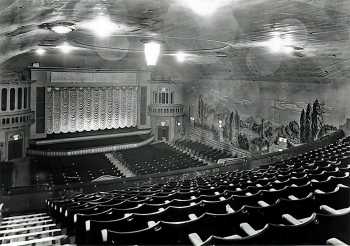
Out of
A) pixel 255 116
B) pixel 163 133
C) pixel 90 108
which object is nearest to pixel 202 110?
pixel 163 133

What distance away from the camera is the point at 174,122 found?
2712 centimetres

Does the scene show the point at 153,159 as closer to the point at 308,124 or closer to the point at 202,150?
the point at 202,150

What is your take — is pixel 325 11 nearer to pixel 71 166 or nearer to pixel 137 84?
pixel 71 166

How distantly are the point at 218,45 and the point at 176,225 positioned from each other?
1078cm

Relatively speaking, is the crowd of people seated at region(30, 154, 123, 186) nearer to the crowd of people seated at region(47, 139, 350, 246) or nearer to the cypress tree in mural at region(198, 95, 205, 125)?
the cypress tree in mural at region(198, 95, 205, 125)

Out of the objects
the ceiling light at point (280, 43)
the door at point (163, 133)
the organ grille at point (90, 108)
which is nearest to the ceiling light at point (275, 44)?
the ceiling light at point (280, 43)

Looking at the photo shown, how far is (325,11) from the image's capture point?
277 inches

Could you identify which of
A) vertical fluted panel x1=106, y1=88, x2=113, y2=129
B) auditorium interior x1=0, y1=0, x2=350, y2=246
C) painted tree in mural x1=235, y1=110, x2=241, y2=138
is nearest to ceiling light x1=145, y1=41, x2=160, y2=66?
auditorium interior x1=0, y1=0, x2=350, y2=246

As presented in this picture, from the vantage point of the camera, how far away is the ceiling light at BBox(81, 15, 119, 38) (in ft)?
27.2

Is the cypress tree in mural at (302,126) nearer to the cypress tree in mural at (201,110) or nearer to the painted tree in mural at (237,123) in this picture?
the painted tree in mural at (237,123)

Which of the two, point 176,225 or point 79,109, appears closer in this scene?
point 176,225

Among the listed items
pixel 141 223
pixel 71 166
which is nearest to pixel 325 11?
pixel 141 223

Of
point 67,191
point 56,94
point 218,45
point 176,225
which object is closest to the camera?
point 176,225

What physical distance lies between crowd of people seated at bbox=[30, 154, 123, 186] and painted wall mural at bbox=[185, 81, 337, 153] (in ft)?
27.3
